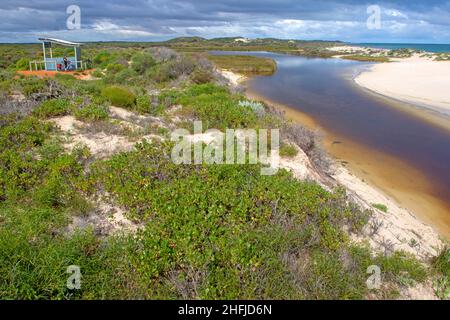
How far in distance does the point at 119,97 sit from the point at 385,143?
12.6 m

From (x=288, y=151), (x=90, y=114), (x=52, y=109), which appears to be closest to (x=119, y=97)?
(x=90, y=114)

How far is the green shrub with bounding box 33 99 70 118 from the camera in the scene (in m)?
9.07

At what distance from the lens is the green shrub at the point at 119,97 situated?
38.2 feet

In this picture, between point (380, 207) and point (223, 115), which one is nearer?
point (380, 207)

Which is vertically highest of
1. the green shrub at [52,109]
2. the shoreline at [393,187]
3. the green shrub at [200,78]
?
the green shrub at [200,78]

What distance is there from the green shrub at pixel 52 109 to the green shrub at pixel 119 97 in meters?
2.03

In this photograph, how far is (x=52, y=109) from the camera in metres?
9.27

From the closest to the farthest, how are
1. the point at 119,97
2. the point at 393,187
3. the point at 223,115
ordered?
the point at 223,115 < the point at 393,187 < the point at 119,97

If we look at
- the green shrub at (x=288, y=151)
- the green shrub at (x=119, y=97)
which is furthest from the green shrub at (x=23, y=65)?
the green shrub at (x=288, y=151)

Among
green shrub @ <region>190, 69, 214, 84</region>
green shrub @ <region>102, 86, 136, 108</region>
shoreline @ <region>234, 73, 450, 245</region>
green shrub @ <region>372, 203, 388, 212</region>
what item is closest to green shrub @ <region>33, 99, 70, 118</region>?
green shrub @ <region>102, 86, 136, 108</region>

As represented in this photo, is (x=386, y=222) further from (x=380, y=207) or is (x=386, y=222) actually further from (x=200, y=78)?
(x=200, y=78)

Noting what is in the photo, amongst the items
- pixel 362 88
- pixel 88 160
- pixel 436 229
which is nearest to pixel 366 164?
pixel 436 229

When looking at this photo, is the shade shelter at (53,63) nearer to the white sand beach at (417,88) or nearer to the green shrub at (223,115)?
the green shrub at (223,115)

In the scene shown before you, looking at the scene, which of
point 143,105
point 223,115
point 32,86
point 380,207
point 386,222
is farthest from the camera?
point 143,105
